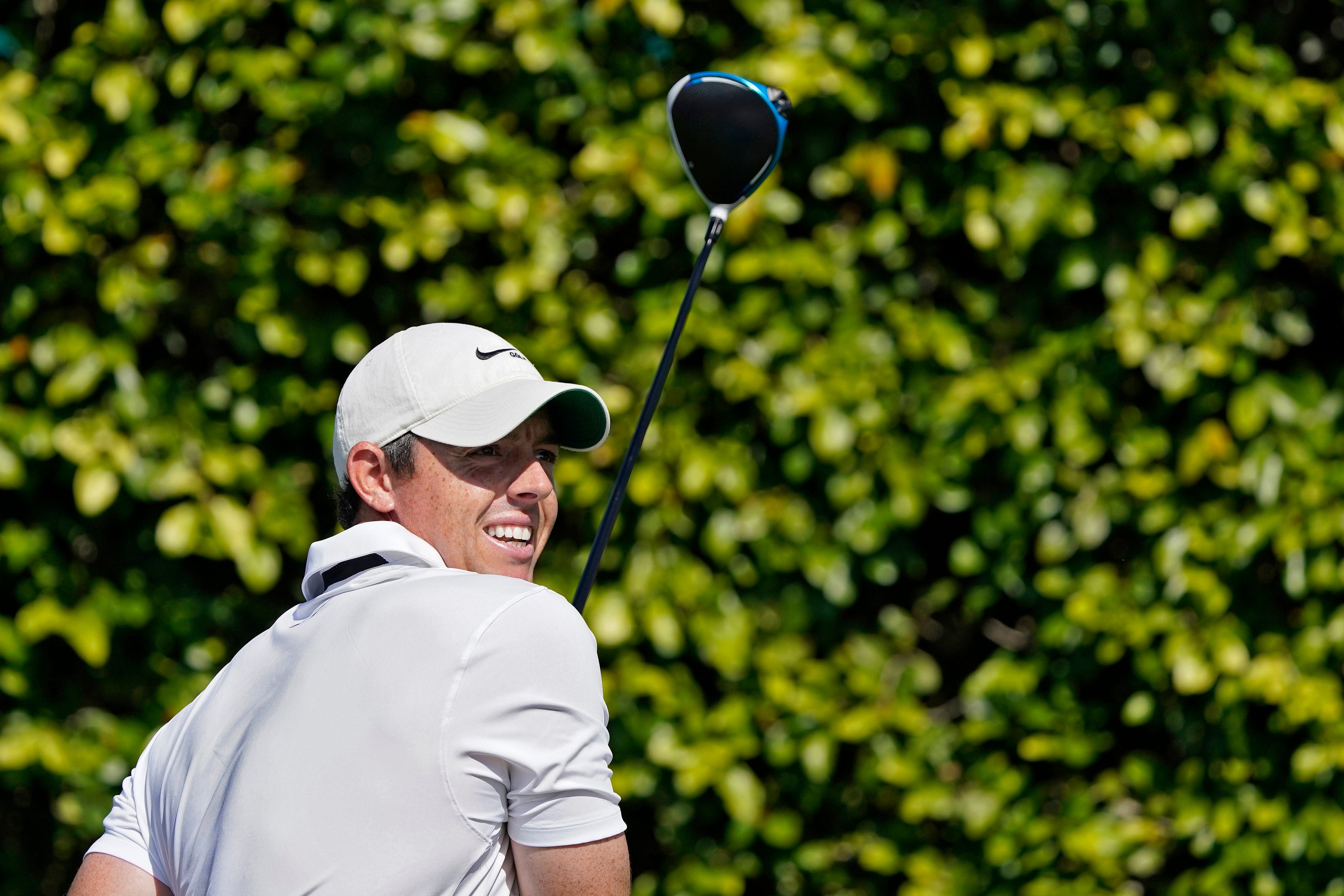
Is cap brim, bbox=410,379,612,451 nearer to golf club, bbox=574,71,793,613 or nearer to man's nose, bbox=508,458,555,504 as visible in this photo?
man's nose, bbox=508,458,555,504

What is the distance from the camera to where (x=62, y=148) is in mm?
3111

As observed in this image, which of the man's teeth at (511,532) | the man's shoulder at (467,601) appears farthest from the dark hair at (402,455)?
the man's shoulder at (467,601)

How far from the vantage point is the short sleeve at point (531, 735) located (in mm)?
1405

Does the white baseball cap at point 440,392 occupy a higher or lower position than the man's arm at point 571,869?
higher

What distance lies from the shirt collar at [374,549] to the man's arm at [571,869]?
1.19ft

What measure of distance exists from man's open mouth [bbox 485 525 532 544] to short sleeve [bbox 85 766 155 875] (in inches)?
22.9

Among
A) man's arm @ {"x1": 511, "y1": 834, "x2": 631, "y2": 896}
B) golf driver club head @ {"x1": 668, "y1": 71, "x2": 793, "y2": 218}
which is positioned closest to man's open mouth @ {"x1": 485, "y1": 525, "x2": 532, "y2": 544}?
man's arm @ {"x1": 511, "y1": 834, "x2": 631, "y2": 896}

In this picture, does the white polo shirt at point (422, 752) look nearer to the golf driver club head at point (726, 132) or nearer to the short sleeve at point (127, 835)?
the short sleeve at point (127, 835)

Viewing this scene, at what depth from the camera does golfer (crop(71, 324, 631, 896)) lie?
1.41 m

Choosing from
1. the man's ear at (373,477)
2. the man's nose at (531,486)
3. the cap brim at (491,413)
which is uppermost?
the cap brim at (491,413)

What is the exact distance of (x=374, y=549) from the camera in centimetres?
161

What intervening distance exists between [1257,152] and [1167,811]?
1590 millimetres

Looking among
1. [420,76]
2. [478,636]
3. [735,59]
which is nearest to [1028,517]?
[735,59]

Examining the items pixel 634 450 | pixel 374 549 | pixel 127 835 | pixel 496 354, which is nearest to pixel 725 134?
pixel 634 450
